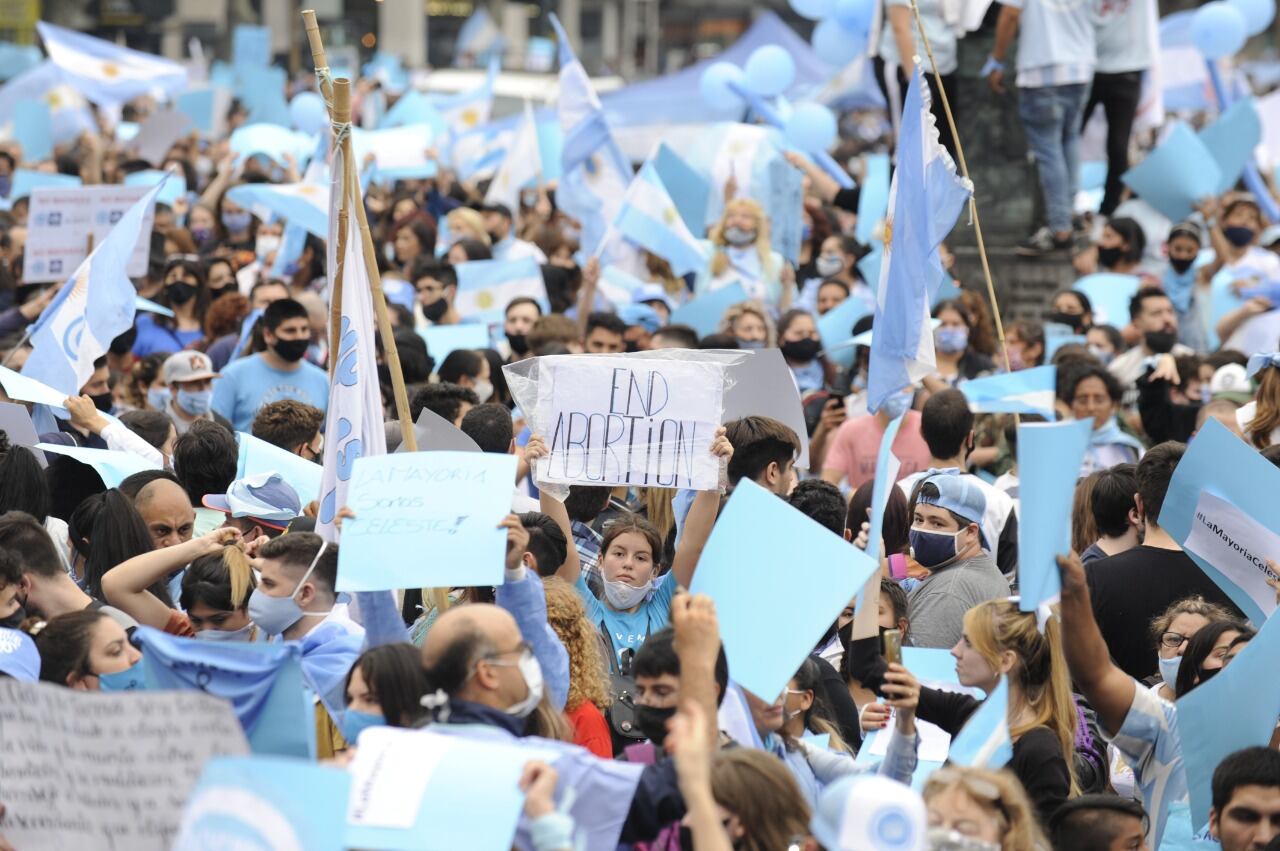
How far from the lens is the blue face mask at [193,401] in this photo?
802 cm

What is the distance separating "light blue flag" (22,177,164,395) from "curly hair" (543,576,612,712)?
3.09 m

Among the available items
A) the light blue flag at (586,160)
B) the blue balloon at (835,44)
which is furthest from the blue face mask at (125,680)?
the blue balloon at (835,44)

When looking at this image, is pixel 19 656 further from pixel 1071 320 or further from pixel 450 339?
pixel 1071 320

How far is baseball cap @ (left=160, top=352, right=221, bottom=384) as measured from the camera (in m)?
7.93

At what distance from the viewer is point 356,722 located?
3.99 m

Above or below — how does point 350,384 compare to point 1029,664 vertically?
above

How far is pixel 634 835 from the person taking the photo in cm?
373

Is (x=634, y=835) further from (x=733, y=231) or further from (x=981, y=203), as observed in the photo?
(x=981, y=203)

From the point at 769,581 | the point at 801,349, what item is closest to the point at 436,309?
the point at 801,349

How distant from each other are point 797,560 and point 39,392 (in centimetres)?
335

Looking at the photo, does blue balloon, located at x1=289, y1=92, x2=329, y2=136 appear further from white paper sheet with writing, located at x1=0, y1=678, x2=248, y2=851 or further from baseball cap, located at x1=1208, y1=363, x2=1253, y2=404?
white paper sheet with writing, located at x1=0, y1=678, x2=248, y2=851

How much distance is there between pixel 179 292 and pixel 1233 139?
7.01 m

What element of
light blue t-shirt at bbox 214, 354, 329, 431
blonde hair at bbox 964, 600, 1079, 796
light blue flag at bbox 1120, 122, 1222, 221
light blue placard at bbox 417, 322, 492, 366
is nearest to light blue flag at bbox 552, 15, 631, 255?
light blue placard at bbox 417, 322, 492, 366

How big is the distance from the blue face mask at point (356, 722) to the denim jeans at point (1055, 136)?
8.24 meters
